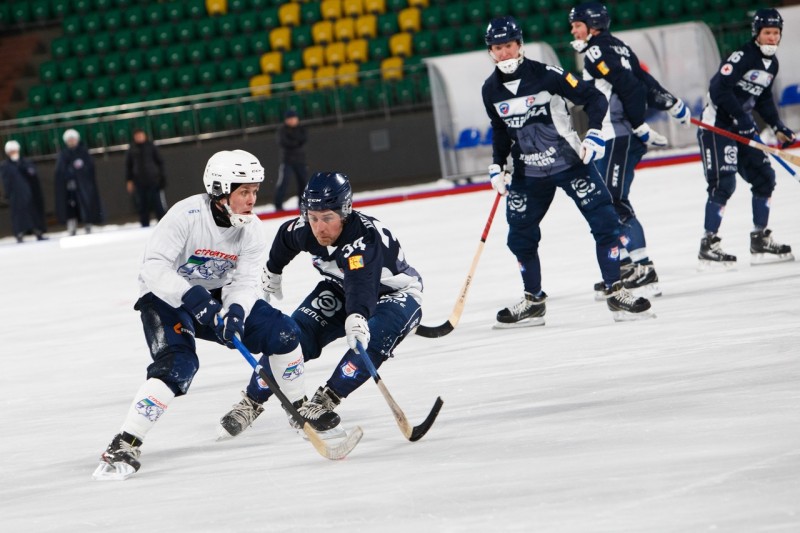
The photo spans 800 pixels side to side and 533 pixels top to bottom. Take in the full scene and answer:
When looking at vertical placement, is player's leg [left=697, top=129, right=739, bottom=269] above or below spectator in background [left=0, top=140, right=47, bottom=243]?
above

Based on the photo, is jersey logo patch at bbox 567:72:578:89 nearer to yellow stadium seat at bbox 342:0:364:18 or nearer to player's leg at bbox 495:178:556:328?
player's leg at bbox 495:178:556:328

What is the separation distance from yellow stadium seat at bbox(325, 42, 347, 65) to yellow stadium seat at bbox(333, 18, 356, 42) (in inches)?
6.5

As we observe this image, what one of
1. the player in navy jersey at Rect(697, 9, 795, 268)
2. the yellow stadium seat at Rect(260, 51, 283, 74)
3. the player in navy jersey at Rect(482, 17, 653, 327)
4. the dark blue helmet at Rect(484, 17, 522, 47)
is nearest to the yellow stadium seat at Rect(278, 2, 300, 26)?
the yellow stadium seat at Rect(260, 51, 283, 74)

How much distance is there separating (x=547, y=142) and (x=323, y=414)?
2326 mm

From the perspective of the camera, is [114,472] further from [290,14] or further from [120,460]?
[290,14]

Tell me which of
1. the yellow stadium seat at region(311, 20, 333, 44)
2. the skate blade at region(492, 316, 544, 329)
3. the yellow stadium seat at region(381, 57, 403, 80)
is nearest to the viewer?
the skate blade at region(492, 316, 544, 329)

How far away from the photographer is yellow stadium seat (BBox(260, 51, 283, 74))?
18.5m

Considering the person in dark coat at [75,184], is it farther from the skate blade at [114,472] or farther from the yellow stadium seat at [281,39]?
the skate blade at [114,472]

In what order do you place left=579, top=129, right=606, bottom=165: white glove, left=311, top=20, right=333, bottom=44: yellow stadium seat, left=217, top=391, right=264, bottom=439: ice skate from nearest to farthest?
left=217, top=391, right=264, bottom=439: ice skate < left=579, top=129, right=606, bottom=165: white glove < left=311, top=20, right=333, bottom=44: yellow stadium seat

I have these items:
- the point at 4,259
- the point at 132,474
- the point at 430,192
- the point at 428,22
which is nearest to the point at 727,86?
the point at 132,474

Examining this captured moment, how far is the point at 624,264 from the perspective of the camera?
22.0ft

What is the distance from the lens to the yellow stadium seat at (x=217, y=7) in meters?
19.5

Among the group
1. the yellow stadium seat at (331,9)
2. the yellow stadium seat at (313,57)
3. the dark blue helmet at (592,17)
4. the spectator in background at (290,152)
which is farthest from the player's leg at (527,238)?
the yellow stadium seat at (331,9)

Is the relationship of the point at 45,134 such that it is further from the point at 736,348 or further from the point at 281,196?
the point at 736,348
